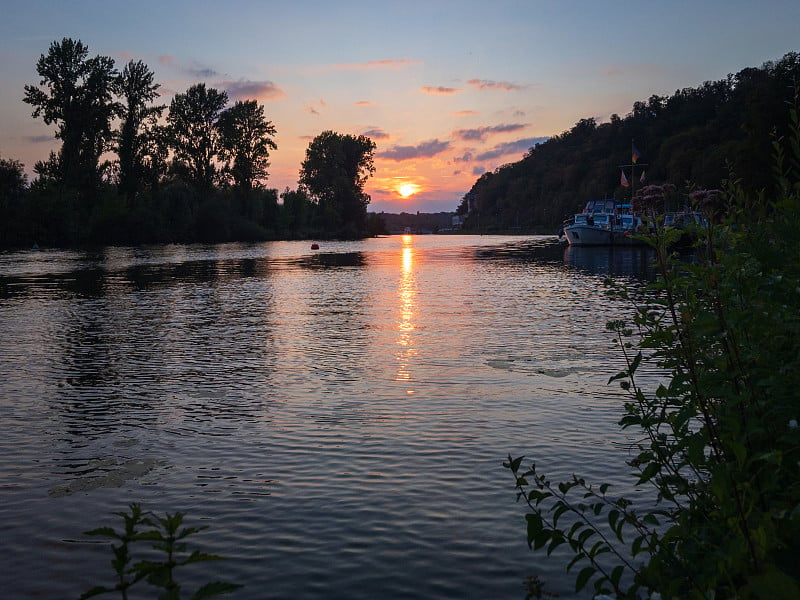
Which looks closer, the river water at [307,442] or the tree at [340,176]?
the river water at [307,442]

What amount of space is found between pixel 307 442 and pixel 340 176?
169 m

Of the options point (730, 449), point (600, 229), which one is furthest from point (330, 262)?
point (730, 449)

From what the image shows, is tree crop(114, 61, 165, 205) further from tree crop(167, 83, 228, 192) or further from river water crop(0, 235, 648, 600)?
river water crop(0, 235, 648, 600)

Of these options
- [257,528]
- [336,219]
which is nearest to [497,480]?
[257,528]

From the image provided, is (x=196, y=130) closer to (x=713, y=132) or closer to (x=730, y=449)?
(x=713, y=132)

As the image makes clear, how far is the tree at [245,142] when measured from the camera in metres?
133

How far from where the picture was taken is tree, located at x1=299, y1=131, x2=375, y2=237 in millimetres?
174000

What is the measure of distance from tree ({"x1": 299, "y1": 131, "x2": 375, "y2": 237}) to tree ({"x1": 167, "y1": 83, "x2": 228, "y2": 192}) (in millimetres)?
40431

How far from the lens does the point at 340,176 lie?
575 feet

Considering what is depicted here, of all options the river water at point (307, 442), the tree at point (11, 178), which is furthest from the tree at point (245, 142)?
the river water at point (307, 442)

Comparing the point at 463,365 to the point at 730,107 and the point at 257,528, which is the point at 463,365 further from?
the point at 730,107

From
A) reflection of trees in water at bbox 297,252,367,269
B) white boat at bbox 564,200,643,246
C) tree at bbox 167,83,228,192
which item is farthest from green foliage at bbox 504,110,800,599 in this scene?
tree at bbox 167,83,228,192

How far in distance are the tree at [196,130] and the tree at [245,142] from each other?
5.88 feet

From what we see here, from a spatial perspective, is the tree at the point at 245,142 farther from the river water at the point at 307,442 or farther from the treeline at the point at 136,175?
the river water at the point at 307,442
